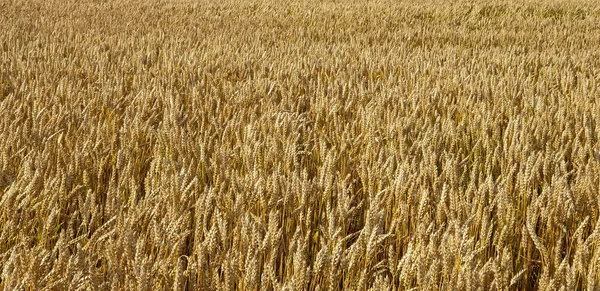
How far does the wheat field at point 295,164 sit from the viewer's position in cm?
109

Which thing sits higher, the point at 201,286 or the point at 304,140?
the point at 201,286

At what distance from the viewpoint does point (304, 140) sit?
227 cm

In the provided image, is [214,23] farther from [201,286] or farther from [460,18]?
[201,286]

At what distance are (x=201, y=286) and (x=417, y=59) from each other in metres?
3.76

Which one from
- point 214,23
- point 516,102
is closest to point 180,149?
point 516,102

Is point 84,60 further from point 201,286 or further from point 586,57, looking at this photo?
point 586,57

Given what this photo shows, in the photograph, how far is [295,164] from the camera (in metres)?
1.66

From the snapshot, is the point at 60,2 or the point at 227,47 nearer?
the point at 227,47

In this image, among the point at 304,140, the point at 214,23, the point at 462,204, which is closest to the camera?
the point at 462,204

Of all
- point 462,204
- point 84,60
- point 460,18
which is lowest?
point 460,18

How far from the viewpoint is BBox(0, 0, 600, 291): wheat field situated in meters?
1.09

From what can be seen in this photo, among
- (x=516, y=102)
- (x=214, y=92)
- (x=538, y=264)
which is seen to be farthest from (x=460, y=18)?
(x=538, y=264)

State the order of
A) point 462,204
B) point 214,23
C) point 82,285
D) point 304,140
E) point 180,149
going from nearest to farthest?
point 82,285
point 462,204
point 180,149
point 304,140
point 214,23

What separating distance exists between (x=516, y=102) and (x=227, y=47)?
2.70m
